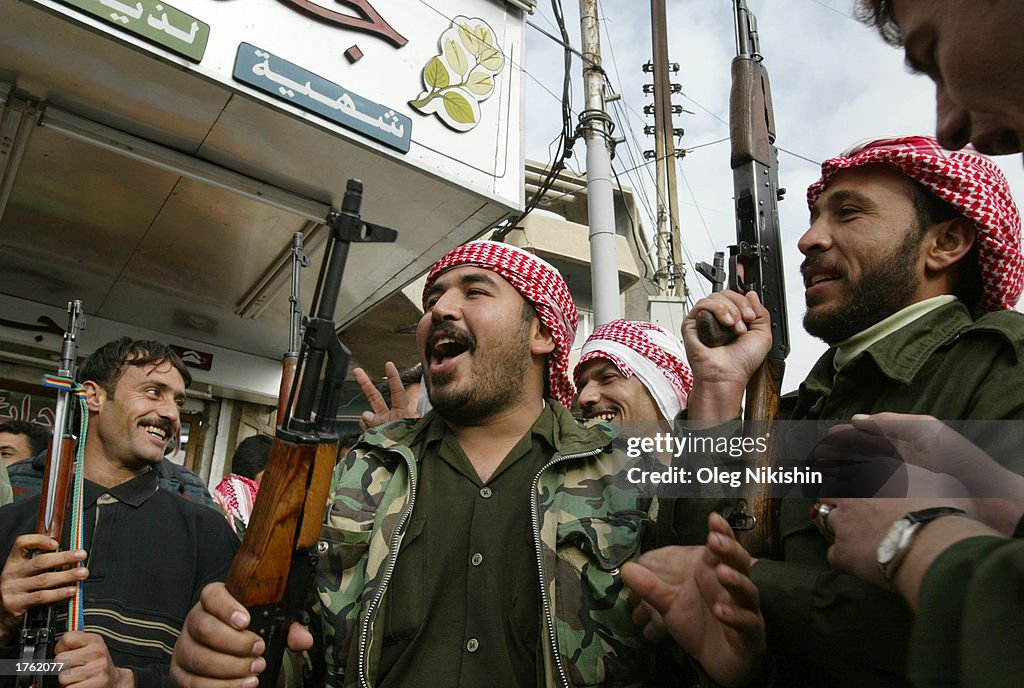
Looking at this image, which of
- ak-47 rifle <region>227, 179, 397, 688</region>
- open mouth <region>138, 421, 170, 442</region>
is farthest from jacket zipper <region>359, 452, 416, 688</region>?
open mouth <region>138, 421, 170, 442</region>

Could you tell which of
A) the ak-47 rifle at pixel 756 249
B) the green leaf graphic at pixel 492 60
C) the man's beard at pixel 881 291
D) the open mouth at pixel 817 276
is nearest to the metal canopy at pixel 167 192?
the green leaf graphic at pixel 492 60

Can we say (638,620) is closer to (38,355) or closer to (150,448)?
(150,448)

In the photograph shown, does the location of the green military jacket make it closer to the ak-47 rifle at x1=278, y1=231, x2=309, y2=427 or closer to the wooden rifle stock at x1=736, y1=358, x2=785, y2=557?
the wooden rifle stock at x1=736, y1=358, x2=785, y2=557

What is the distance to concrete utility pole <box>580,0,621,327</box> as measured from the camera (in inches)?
249

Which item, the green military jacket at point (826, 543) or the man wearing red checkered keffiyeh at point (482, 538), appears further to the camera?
the man wearing red checkered keffiyeh at point (482, 538)

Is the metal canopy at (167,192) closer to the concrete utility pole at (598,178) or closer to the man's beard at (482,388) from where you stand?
the concrete utility pole at (598,178)

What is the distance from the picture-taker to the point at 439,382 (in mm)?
2330

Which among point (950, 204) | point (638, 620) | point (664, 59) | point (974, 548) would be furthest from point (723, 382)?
point (664, 59)

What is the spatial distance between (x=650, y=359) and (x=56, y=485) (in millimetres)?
2681

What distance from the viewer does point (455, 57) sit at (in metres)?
5.10

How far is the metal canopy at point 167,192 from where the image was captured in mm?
3609

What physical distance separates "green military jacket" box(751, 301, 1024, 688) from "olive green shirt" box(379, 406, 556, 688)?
68 centimetres

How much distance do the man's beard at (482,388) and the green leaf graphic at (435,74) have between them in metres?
3.13

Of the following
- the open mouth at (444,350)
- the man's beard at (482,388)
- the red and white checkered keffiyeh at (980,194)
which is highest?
the red and white checkered keffiyeh at (980,194)
